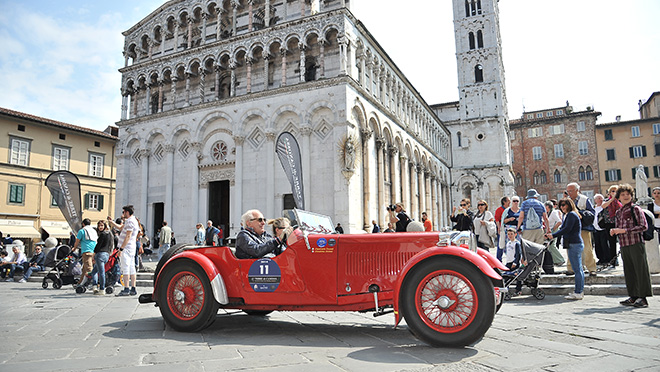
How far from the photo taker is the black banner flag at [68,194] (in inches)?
671

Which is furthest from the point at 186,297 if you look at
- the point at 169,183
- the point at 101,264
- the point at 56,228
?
the point at 56,228

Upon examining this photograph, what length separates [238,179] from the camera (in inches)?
893

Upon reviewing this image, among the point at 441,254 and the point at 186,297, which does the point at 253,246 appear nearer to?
the point at 186,297

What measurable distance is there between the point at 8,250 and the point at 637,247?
1891cm

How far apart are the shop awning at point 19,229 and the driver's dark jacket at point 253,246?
29.8 metres

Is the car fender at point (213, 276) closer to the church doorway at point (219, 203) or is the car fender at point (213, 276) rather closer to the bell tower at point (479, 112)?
the church doorway at point (219, 203)

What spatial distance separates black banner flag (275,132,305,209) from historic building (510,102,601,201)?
41307 mm

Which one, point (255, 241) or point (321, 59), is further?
point (321, 59)

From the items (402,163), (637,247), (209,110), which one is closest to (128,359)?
(637,247)

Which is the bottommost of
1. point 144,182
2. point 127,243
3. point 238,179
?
point 127,243

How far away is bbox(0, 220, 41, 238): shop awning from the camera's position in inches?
1083

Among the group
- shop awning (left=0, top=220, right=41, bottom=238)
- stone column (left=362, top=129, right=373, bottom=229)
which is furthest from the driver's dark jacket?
shop awning (left=0, top=220, right=41, bottom=238)

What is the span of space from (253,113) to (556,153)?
40.6 metres

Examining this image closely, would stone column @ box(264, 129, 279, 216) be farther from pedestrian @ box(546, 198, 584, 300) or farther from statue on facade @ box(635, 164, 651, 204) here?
statue on facade @ box(635, 164, 651, 204)
